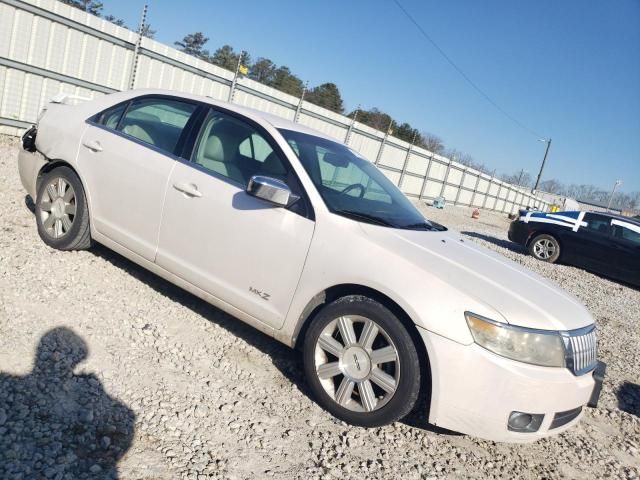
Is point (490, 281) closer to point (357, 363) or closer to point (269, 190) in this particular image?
point (357, 363)

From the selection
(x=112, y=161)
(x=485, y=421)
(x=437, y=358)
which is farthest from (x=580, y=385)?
(x=112, y=161)

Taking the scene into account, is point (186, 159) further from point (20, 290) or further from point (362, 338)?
point (362, 338)

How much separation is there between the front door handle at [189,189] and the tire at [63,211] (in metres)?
1.08

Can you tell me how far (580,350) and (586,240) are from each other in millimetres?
9707

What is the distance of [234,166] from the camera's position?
358cm

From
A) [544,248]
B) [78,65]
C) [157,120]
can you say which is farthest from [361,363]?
[544,248]

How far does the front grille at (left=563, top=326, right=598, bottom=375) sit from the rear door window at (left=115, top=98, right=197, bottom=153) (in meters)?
2.96

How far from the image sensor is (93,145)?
4.10m

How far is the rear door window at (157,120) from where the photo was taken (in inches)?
152

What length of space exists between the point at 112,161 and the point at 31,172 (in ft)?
3.79

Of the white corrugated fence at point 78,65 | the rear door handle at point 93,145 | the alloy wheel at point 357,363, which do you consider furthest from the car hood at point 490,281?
the white corrugated fence at point 78,65

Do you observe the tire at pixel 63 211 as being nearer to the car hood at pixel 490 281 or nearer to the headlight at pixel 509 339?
the car hood at pixel 490 281

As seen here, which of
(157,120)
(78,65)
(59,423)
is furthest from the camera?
(78,65)

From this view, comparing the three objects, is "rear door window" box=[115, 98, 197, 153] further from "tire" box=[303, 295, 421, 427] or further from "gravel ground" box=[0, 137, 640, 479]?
"tire" box=[303, 295, 421, 427]
